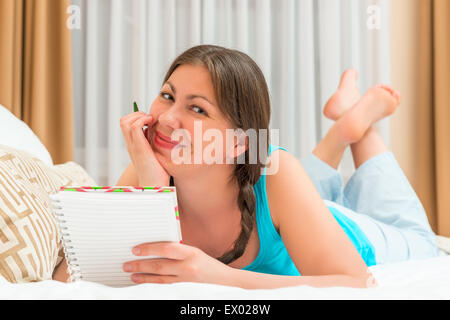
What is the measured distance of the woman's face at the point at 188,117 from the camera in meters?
0.81

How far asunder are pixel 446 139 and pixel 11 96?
6.67 feet

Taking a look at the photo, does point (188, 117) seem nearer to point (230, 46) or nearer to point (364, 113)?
point (364, 113)

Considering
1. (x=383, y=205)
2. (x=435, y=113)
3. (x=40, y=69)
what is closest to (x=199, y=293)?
(x=383, y=205)

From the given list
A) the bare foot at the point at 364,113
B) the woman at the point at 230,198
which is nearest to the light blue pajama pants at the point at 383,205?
the bare foot at the point at 364,113

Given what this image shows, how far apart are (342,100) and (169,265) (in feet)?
4.46

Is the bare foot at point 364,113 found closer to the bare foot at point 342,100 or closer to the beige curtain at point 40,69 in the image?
the bare foot at point 342,100

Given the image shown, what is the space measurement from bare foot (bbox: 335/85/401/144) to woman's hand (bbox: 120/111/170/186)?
3.26ft

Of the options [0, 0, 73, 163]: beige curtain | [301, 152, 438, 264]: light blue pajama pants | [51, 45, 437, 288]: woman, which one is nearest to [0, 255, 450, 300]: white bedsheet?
[51, 45, 437, 288]: woman

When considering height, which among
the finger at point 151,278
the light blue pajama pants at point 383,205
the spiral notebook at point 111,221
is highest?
the spiral notebook at point 111,221

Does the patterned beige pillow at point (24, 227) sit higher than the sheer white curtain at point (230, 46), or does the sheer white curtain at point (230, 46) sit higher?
the sheer white curtain at point (230, 46)

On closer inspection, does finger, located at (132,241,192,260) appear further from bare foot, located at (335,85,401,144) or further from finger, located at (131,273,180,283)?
bare foot, located at (335,85,401,144)

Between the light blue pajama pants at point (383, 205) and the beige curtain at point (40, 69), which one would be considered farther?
the beige curtain at point (40, 69)

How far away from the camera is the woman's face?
81cm
